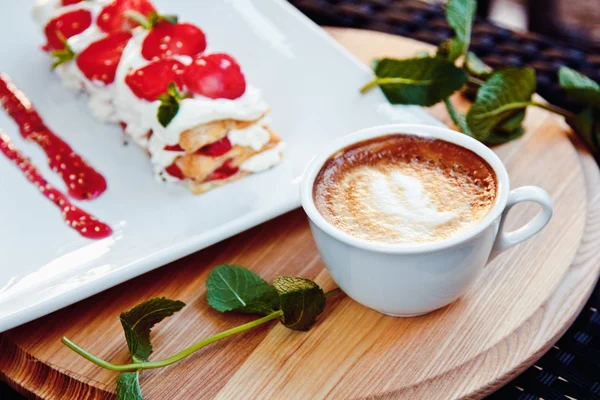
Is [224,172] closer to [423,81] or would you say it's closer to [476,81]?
[423,81]

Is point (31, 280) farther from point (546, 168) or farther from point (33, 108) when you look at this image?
point (546, 168)

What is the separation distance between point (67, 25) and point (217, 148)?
81 cm

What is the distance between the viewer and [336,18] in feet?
8.68

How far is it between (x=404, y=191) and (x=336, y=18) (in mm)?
1305

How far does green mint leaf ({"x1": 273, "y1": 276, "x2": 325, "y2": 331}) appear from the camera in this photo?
1.45 metres

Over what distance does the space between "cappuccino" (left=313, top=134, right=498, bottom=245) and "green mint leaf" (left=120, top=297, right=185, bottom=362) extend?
36cm

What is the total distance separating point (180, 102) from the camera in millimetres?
1972

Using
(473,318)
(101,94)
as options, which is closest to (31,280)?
(101,94)

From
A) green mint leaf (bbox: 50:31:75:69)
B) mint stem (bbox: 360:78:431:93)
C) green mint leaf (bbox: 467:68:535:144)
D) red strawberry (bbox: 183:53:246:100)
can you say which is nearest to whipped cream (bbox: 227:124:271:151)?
red strawberry (bbox: 183:53:246:100)

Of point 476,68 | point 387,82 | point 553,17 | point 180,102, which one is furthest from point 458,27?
point 553,17

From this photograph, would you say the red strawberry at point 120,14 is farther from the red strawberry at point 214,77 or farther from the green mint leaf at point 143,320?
the green mint leaf at point 143,320

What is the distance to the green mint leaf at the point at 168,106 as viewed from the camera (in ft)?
6.37

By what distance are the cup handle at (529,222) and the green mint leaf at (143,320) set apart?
0.66m

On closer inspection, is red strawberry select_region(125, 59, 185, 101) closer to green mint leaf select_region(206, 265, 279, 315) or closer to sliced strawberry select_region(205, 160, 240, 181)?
sliced strawberry select_region(205, 160, 240, 181)
